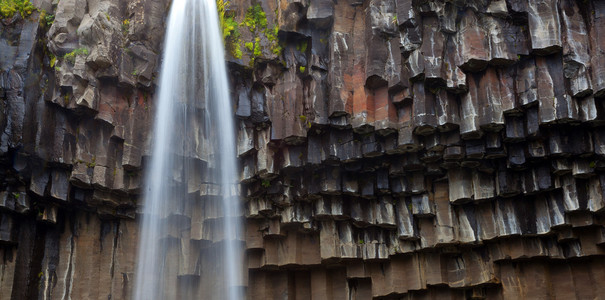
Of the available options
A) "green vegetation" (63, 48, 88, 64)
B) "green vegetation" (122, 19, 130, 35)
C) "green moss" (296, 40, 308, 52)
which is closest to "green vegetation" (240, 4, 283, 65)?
"green moss" (296, 40, 308, 52)

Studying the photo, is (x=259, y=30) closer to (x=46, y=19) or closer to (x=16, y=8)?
(x=46, y=19)

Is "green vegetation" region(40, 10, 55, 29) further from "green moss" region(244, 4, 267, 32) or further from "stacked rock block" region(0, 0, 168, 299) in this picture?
"green moss" region(244, 4, 267, 32)

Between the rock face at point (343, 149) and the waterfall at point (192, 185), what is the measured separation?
0.57ft

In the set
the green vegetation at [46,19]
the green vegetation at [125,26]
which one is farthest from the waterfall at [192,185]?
the green vegetation at [46,19]

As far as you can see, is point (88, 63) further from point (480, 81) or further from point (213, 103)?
point (480, 81)

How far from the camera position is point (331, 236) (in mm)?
14844

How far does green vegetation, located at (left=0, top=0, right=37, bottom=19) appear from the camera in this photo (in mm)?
14648

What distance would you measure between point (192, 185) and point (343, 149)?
426 centimetres

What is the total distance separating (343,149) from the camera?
546 inches

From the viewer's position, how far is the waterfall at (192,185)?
48.8 ft

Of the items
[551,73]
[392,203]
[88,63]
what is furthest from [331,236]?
[88,63]

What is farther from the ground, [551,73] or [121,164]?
[551,73]

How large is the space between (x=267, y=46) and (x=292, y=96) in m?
1.55

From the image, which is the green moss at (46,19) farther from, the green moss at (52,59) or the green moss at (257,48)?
the green moss at (257,48)
